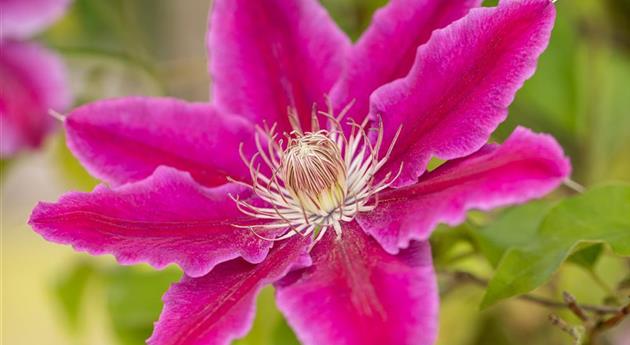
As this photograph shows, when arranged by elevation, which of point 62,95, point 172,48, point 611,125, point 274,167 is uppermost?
point 172,48

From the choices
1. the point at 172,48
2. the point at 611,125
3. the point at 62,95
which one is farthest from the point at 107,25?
the point at 172,48

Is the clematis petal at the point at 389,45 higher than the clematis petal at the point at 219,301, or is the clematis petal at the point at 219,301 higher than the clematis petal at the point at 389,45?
the clematis petal at the point at 389,45

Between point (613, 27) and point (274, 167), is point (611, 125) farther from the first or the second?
point (274, 167)

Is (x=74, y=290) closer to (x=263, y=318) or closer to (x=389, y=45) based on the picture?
(x=263, y=318)

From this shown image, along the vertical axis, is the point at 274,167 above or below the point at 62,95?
below

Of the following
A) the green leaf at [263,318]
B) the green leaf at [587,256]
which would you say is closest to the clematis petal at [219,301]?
the green leaf at [587,256]

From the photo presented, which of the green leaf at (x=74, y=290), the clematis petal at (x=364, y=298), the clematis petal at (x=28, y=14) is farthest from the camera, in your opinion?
the green leaf at (x=74, y=290)

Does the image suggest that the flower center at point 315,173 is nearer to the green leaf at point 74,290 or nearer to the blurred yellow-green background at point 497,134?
the blurred yellow-green background at point 497,134
